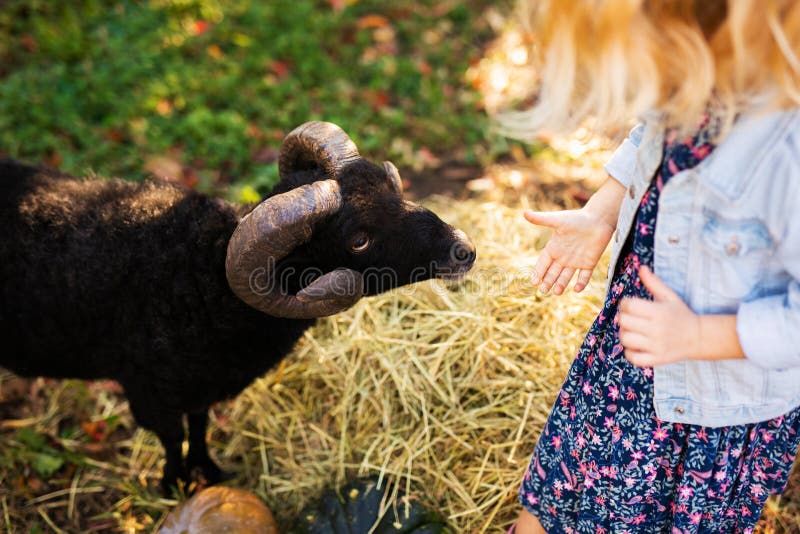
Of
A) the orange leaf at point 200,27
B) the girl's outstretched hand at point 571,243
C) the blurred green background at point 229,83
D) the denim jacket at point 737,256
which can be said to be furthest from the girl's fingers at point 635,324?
the orange leaf at point 200,27

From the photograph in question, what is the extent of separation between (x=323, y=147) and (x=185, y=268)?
2.78ft

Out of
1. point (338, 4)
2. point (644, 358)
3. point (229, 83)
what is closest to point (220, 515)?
point (644, 358)

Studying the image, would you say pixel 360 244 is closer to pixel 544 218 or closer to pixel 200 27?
pixel 544 218

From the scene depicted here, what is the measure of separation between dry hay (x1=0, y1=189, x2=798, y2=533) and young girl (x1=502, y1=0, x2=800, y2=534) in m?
0.94

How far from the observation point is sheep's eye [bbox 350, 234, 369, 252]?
298 cm

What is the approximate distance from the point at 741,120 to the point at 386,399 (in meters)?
2.48

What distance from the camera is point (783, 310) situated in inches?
66.2

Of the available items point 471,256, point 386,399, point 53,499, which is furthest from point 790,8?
point 53,499

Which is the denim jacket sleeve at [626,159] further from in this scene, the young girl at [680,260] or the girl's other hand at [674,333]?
the girl's other hand at [674,333]

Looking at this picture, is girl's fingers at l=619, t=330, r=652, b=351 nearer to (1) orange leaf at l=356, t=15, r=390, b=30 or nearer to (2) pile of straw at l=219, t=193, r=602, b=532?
(2) pile of straw at l=219, t=193, r=602, b=532

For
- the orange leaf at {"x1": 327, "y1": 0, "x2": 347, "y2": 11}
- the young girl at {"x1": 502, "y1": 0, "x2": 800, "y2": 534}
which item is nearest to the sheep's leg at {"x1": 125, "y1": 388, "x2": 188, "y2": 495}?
the young girl at {"x1": 502, "y1": 0, "x2": 800, "y2": 534}

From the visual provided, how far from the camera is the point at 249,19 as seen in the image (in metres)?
7.57

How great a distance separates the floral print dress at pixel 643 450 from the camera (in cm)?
211

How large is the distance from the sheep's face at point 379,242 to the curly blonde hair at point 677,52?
55.4 inches
